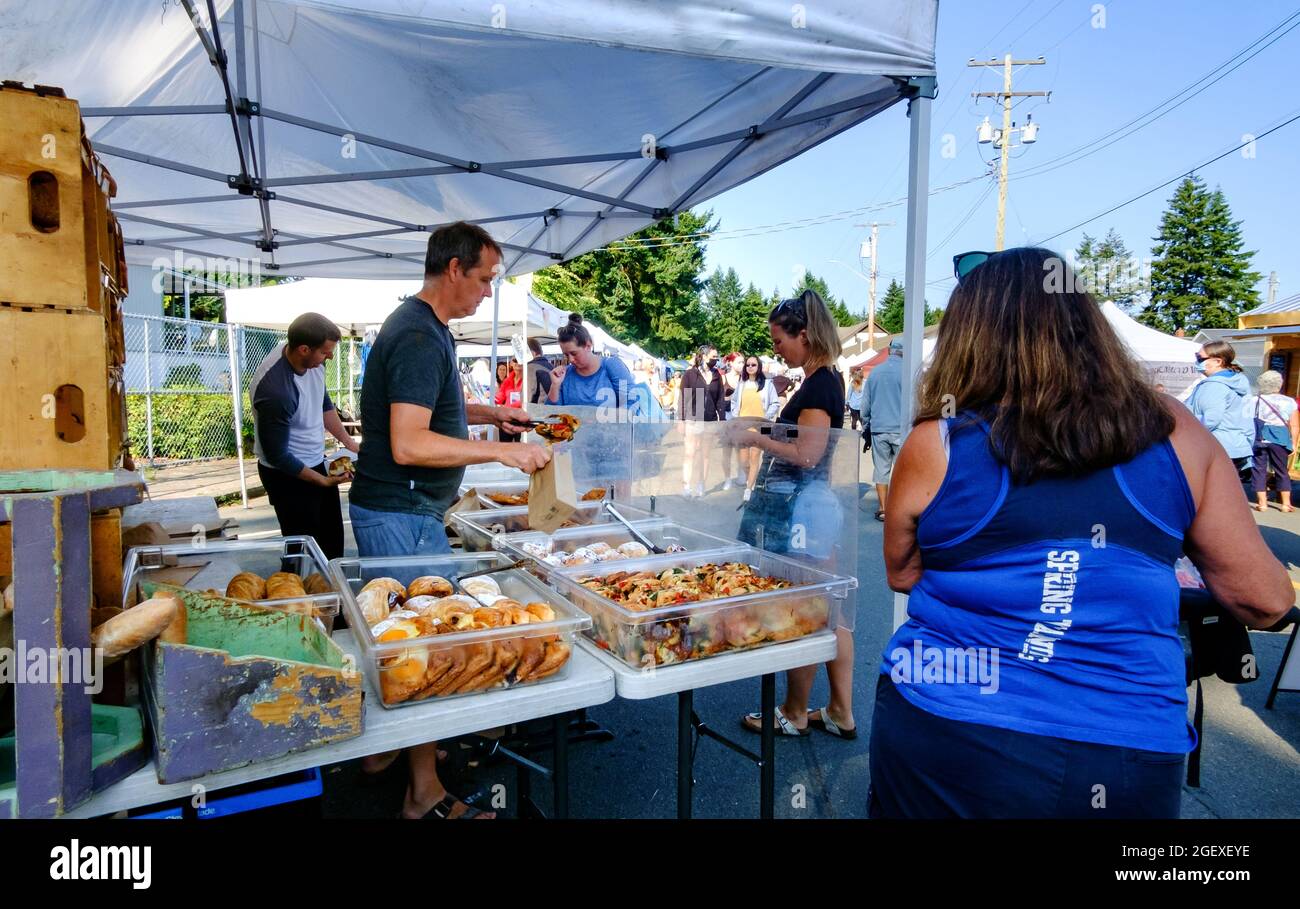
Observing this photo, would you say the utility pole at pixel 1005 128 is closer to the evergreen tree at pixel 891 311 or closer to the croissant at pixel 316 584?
the croissant at pixel 316 584

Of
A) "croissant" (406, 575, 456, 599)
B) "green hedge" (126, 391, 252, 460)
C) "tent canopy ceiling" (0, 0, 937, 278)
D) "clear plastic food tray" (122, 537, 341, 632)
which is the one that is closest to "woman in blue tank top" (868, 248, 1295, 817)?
"tent canopy ceiling" (0, 0, 937, 278)

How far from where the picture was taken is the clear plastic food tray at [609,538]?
3.03 metres

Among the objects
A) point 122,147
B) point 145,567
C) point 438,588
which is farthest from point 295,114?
point 438,588

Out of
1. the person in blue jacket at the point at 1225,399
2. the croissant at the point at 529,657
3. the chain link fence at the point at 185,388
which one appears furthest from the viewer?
the chain link fence at the point at 185,388

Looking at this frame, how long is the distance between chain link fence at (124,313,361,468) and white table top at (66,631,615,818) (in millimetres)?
9220

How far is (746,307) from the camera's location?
58.8 meters

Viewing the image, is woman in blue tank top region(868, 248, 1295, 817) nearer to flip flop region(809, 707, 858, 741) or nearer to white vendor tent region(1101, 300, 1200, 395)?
flip flop region(809, 707, 858, 741)

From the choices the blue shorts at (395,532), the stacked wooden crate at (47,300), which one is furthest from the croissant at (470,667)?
the blue shorts at (395,532)

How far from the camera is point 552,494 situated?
7.88ft

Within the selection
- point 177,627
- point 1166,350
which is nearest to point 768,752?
point 177,627

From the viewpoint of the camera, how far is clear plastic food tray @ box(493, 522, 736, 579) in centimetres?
303

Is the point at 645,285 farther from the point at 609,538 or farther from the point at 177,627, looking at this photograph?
the point at 177,627

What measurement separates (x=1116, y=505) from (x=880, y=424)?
7645 millimetres

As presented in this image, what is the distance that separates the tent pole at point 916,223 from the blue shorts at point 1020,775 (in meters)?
1.25
